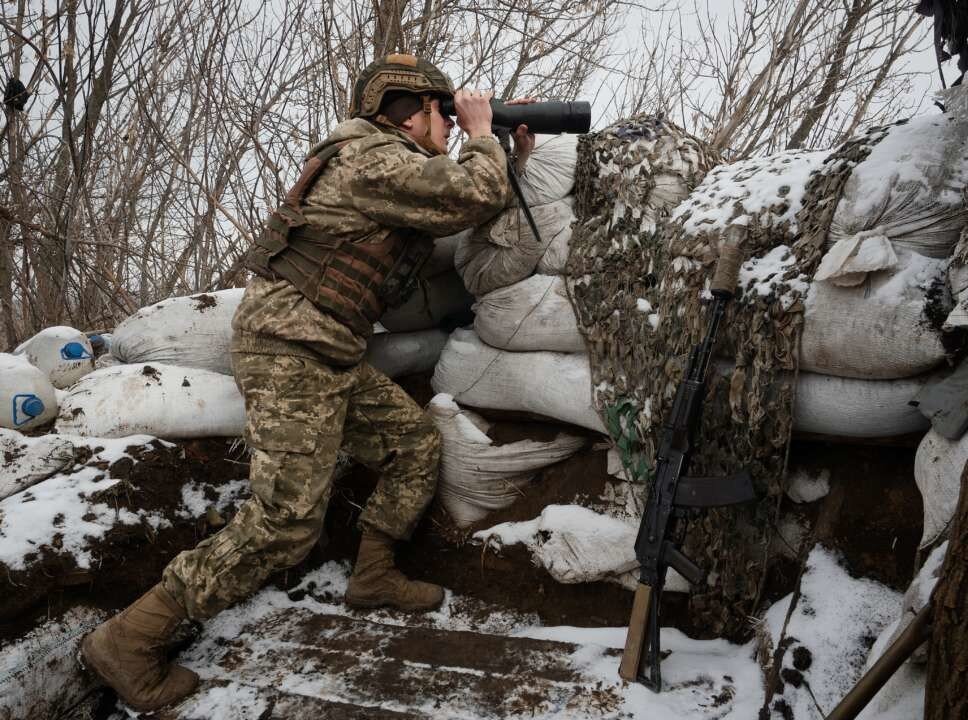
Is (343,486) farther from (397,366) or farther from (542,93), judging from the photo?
Result: (542,93)

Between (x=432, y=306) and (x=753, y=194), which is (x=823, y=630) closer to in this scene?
(x=753, y=194)

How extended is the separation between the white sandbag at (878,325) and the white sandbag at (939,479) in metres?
0.19

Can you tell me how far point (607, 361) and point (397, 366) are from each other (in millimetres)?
903

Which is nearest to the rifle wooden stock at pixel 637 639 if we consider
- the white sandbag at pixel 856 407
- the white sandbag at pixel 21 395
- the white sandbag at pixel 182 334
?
the white sandbag at pixel 856 407

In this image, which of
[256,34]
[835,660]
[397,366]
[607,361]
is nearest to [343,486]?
[397,366]

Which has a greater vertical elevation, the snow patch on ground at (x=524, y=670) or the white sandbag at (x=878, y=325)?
the white sandbag at (x=878, y=325)

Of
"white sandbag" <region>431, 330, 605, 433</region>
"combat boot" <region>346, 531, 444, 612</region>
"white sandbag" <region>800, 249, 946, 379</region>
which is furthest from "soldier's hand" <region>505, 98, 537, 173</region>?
"combat boot" <region>346, 531, 444, 612</region>

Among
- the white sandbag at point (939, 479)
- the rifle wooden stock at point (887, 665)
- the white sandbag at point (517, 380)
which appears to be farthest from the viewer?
the white sandbag at point (517, 380)

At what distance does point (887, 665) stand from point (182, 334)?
2376 mm

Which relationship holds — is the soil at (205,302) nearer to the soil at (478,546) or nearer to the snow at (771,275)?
the soil at (478,546)

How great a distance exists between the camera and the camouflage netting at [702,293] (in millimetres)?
1670

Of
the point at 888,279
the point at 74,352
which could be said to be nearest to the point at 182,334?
the point at 74,352

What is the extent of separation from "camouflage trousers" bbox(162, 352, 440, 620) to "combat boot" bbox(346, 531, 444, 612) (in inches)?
13.8

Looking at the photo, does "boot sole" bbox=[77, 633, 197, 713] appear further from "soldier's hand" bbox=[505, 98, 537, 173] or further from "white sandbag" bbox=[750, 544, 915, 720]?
"soldier's hand" bbox=[505, 98, 537, 173]
